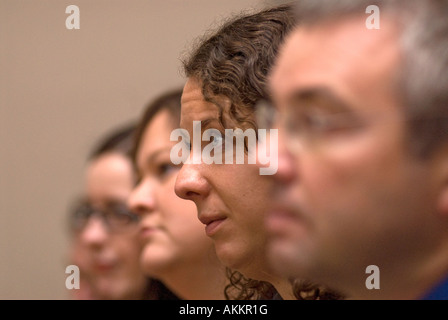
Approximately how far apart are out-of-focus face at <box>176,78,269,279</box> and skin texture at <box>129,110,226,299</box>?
0.29m

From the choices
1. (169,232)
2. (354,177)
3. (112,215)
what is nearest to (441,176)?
(354,177)

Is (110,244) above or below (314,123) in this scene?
above

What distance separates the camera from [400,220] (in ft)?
2.62

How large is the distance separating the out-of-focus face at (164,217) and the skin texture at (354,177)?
578mm

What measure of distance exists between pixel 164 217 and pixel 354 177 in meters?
0.75

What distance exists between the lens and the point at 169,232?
145 centimetres

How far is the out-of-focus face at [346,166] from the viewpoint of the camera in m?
0.78

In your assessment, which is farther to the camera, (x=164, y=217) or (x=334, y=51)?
(x=164, y=217)

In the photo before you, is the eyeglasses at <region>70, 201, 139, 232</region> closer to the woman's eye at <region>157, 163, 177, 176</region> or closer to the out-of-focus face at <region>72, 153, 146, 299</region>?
the out-of-focus face at <region>72, 153, 146, 299</region>

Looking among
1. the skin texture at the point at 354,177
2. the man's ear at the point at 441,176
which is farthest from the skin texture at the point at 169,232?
the man's ear at the point at 441,176

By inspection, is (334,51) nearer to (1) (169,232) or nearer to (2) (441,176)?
(2) (441,176)

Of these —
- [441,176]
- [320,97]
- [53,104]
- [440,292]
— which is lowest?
[440,292]

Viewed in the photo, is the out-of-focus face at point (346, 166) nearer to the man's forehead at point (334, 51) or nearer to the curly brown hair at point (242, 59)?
the man's forehead at point (334, 51)

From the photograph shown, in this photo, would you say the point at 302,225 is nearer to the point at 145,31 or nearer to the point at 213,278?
the point at 213,278
